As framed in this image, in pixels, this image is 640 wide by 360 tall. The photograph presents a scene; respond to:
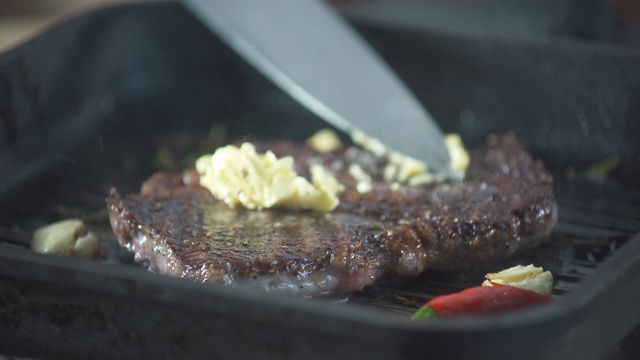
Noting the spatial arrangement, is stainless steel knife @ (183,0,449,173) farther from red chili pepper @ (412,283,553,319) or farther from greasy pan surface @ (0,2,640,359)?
red chili pepper @ (412,283,553,319)

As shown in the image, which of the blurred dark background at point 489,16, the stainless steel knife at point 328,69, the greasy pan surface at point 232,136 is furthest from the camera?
the blurred dark background at point 489,16

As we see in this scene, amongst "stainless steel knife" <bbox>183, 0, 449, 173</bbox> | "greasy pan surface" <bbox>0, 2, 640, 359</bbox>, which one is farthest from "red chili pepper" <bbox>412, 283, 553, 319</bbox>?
"stainless steel knife" <bbox>183, 0, 449, 173</bbox>

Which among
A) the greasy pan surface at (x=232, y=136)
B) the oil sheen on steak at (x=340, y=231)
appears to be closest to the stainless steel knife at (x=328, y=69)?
the oil sheen on steak at (x=340, y=231)

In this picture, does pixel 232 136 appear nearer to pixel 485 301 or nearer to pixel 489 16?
A: pixel 489 16

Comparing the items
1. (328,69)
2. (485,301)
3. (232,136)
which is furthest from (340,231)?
(232,136)

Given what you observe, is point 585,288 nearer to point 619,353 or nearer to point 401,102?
point 619,353

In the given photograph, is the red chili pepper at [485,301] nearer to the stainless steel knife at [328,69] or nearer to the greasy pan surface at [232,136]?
the greasy pan surface at [232,136]

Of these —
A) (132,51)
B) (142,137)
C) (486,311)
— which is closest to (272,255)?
(486,311)
